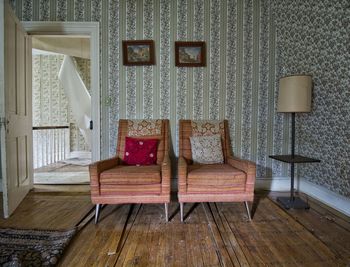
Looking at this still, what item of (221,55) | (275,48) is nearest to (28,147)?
(221,55)

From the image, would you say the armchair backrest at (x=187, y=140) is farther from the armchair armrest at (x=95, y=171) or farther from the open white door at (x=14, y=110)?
the open white door at (x=14, y=110)

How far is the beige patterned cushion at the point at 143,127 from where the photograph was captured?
9.21 ft

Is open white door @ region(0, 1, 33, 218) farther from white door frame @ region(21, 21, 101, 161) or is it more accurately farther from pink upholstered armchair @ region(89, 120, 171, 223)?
pink upholstered armchair @ region(89, 120, 171, 223)

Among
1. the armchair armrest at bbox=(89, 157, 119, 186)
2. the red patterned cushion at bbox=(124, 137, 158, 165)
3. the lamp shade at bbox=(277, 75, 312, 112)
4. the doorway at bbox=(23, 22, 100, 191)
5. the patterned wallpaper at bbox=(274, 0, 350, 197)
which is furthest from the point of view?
the doorway at bbox=(23, 22, 100, 191)

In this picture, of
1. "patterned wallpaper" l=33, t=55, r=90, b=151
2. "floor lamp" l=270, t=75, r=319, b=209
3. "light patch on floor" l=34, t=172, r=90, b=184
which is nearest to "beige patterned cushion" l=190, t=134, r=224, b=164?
"floor lamp" l=270, t=75, r=319, b=209

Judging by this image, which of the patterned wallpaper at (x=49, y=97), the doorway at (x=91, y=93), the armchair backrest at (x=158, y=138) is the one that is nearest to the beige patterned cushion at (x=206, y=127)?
the armchair backrest at (x=158, y=138)

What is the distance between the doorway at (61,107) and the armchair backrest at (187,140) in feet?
6.56

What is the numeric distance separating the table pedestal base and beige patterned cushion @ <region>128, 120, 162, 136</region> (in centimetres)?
161

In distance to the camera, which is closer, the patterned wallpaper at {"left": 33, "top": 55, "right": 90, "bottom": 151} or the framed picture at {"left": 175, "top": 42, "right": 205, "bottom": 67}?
the framed picture at {"left": 175, "top": 42, "right": 205, "bottom": 67}

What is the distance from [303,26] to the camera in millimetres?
2777

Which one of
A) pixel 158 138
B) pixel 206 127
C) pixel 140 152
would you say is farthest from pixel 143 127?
pixel 206 127

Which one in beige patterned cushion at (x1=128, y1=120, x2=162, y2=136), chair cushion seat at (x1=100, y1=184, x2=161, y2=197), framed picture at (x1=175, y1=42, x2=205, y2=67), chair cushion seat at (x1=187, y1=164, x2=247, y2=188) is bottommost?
chair cushion seat at (x1=100, y1=184, x2=161, y2=197)

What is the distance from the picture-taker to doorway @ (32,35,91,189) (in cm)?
444

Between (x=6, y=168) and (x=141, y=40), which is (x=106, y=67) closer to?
(x=141, y=40)
